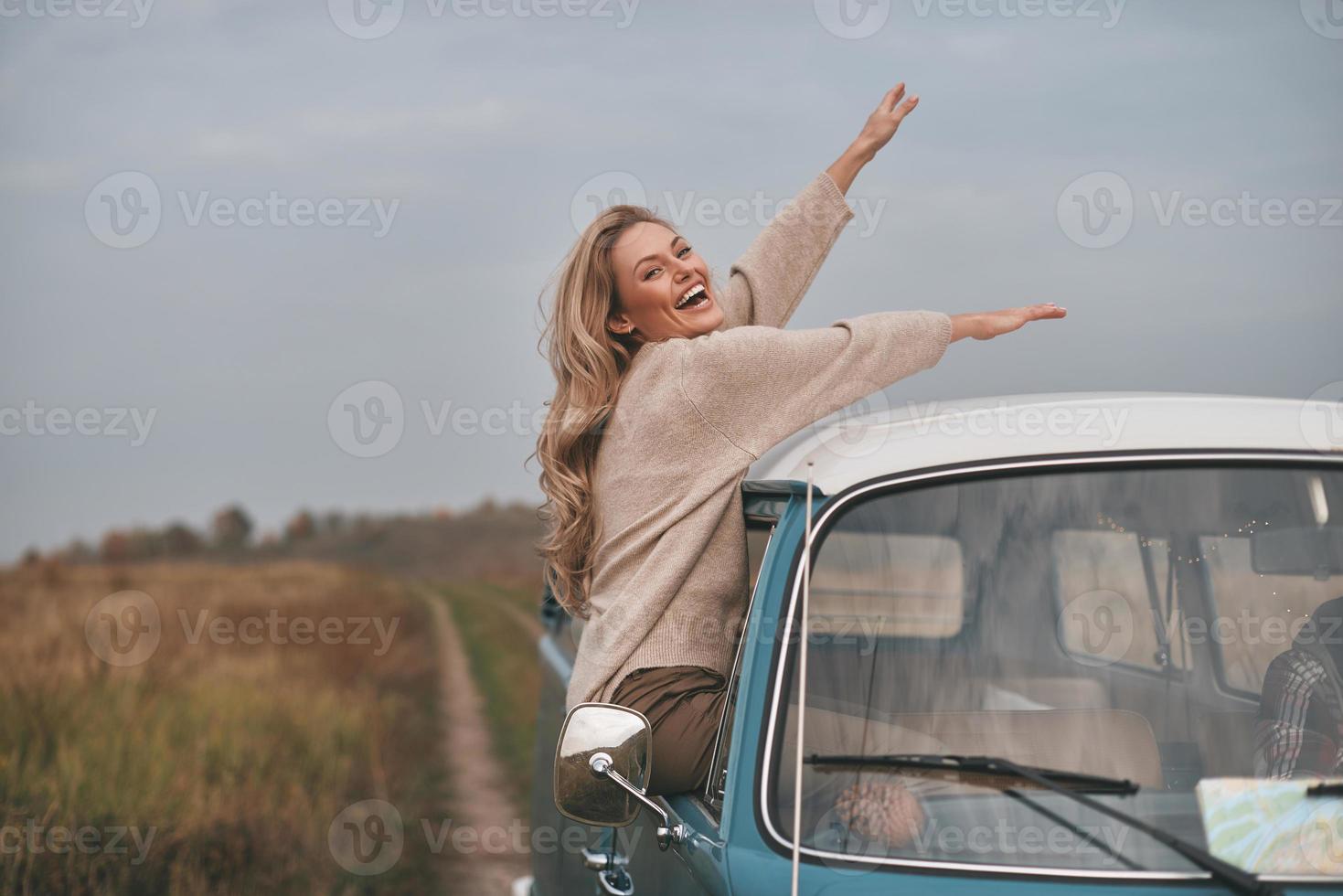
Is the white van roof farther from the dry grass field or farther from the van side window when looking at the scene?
the dry grass field

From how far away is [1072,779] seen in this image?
2.00 metres

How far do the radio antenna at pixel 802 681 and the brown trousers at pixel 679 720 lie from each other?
0.42 metres

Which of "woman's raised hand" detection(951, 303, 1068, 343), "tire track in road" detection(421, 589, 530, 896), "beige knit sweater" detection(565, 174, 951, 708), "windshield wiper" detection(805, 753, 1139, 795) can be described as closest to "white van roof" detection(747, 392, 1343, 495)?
"beige knit sweater" detection(565, 174, 951, 708)

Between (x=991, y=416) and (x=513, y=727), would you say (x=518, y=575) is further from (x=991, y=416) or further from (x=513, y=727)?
(x=991, y=416)

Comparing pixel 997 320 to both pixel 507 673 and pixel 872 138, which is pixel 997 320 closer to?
pixel 872 138

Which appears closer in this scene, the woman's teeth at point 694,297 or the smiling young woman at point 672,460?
the smiling young woman at point 672,460

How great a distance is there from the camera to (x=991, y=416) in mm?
2314

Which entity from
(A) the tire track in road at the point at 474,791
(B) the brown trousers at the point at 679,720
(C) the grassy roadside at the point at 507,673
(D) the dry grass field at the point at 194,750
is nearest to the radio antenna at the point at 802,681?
(B) the brown trousers at the point at 679,720

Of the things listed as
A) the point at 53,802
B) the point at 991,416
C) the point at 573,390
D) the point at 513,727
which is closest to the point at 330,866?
the point at 53,802

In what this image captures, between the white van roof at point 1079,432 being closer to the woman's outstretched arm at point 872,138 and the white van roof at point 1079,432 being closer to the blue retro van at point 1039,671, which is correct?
the blue retro van at point 1039,671

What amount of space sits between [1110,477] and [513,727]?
42.8ft

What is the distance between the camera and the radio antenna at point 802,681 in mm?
2000

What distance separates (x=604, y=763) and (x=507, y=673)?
18.0 meters

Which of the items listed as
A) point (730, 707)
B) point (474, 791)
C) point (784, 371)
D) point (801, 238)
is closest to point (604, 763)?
point (730, 707)
